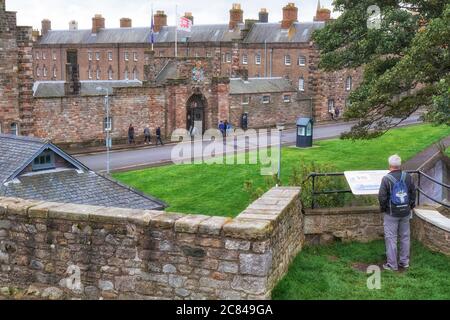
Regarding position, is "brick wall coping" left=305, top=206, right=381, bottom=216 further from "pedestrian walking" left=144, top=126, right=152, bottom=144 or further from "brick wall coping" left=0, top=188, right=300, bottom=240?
"pedestrian walking" left=144, top=126, right=152, bottom=144

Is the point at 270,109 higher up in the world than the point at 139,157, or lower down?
higher up

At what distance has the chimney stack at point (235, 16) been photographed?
75.4 meters

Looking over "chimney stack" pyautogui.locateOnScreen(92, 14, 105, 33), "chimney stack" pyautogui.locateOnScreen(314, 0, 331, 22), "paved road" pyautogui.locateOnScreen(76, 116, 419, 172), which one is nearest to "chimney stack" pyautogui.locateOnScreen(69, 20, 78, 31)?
"chimney stack" pyautogui.locateOnScreen(92, 14, 105, 33)

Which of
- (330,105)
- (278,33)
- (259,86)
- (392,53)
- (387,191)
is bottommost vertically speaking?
(387,191)

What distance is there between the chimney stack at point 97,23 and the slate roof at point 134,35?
0.65 meters

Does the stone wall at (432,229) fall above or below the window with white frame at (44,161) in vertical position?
below

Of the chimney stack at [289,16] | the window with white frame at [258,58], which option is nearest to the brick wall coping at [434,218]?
the chimney stack at [289,16]

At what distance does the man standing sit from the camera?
9242 millimetres

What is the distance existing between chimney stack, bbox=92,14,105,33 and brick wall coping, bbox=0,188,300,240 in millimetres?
81353

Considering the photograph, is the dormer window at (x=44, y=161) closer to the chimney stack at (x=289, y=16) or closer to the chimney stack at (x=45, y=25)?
the chimney stack at (x=289, y=16)

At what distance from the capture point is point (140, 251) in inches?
314

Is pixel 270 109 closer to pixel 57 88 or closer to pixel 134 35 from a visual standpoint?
pixel 57 88

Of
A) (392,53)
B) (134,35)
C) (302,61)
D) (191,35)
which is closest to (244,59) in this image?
(302,61)

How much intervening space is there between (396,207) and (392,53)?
14789 mm
